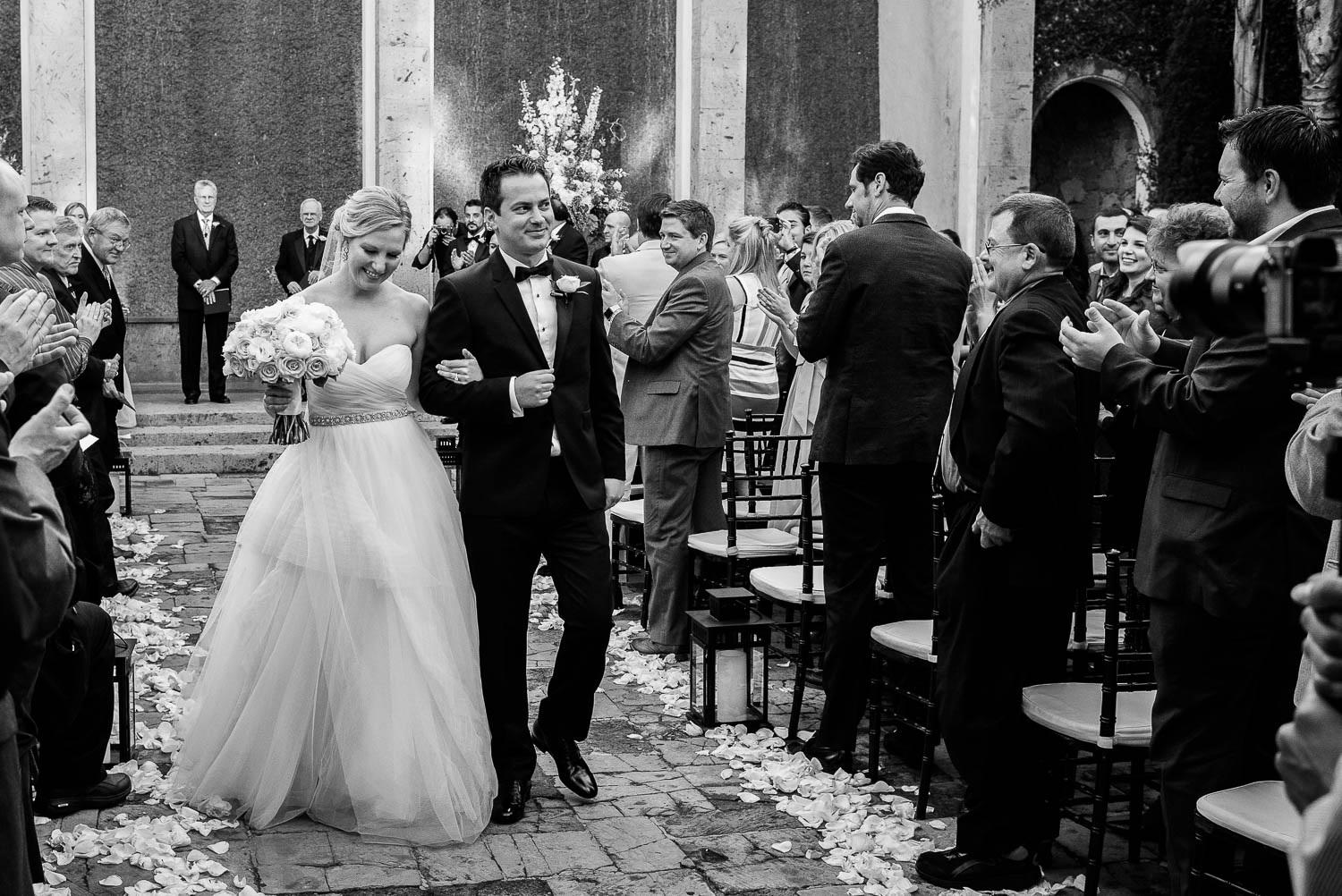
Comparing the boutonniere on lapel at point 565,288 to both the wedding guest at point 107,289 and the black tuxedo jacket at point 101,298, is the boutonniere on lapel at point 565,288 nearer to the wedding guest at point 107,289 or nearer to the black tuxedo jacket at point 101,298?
the wedding guest at point 107,289

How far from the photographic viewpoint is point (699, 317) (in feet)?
24.3

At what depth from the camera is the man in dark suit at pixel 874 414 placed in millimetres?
5625

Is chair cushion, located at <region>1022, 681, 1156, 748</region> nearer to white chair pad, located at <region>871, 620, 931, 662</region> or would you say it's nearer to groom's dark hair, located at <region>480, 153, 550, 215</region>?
white chair pad, located at <region>871, 620, 931, 662</region>

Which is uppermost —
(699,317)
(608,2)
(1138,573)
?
(608,2)

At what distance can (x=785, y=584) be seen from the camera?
254 inches

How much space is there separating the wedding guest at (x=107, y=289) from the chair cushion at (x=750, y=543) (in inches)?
139

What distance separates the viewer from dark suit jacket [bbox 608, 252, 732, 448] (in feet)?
24.3

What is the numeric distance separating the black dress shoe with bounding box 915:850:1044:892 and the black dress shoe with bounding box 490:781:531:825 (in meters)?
1.40

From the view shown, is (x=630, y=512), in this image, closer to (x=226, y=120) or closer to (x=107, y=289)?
(x=107, y=289)

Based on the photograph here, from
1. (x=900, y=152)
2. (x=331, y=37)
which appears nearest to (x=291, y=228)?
(x=331, y=37)

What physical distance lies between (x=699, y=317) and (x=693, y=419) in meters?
0.51

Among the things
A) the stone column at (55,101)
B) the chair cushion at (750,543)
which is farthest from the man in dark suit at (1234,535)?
the stone column at (55,101)

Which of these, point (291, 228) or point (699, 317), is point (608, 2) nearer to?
point (291, 228)

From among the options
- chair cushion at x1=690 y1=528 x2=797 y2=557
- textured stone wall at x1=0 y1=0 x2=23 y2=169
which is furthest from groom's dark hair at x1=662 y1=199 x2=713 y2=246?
textured stone wall at x1=0 y1=0 x2=23 y2=169
